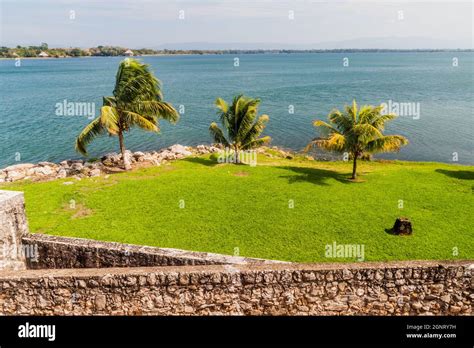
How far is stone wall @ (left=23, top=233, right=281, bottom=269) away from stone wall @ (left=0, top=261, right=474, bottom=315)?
1.50m

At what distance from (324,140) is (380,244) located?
8.12 metres

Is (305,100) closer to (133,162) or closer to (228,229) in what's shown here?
(133,162)

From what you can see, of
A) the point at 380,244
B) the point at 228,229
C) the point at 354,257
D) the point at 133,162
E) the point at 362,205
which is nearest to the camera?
the point at 354,257

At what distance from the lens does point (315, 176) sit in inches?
790

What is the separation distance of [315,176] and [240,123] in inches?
238

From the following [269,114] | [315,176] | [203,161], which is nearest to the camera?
[315,176]

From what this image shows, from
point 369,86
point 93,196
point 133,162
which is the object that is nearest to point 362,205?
point 93,196

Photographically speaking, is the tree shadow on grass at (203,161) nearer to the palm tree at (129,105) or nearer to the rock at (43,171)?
the palm tree at (129,105)

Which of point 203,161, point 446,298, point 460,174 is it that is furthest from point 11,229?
point 460,174

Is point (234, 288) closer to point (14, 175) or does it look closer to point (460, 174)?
point (460, 174)

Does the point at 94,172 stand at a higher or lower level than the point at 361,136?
lower

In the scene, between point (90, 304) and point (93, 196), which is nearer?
point (90, 304)

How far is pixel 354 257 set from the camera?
38.3 feet

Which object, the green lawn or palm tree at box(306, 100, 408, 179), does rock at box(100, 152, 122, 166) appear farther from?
palm tree at box(306, 100, 408, 179)
